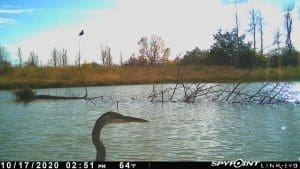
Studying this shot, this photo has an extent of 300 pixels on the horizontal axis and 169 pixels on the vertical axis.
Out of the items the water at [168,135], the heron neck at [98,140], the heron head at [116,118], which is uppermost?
the heron head at [116,118]

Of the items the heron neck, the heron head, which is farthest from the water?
the heron head

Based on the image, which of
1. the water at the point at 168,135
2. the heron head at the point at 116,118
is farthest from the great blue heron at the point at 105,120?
the water at the point at 168,135

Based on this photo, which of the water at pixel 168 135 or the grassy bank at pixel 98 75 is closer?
the water at pixel 168 135

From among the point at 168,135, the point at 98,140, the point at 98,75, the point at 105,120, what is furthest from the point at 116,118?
the point at 98,75

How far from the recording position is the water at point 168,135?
8.18m

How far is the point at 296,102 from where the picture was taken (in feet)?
53.3

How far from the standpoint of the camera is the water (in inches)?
322

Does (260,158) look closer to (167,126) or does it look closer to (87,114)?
(167,126)

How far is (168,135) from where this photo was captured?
10219 mm

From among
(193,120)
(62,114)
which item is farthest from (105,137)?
(62,114)

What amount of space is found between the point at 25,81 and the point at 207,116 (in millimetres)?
20892

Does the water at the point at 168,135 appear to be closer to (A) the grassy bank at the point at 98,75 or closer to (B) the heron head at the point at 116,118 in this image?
(B) the heron head at the point at 116,118

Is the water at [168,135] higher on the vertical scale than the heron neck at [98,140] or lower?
lower

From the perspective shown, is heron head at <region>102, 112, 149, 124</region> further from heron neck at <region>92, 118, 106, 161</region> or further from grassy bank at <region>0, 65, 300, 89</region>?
grassy bank at <region>0, 65, 300, 89</region>
